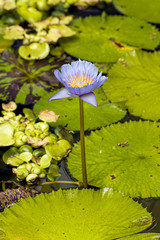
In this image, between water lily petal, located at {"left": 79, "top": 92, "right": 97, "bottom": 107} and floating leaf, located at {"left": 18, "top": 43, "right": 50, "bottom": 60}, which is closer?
water lily petal, located at {"left": 79, "top": 92, "right": 97, "bottom": 107}

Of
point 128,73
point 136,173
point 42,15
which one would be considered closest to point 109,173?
point 136,173

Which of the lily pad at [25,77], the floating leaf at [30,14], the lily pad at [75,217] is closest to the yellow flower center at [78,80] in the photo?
the lily pad at [75,217]

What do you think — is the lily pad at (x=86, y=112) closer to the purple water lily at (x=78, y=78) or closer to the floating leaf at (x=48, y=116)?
the floating leaf at (x=48, y=116)

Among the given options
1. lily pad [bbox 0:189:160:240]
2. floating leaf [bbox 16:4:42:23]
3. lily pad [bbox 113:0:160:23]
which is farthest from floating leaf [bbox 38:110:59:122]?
lily pad [bbox 113:0:160:23]

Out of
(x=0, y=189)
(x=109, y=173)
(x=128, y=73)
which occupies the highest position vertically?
(x=128, y=73)

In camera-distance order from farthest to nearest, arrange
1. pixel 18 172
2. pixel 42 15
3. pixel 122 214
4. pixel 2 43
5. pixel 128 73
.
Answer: pixel 42 15
pixel 2 43
pixel 128 73
pixel 18 172
pixel 122 214

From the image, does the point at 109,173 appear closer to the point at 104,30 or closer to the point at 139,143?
the point at 139,143

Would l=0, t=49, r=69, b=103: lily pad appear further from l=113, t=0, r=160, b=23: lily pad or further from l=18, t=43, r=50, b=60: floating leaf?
l=113, t=0, r=160, b=23: lily pad

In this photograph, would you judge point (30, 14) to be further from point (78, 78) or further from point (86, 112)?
point (78, 78)
